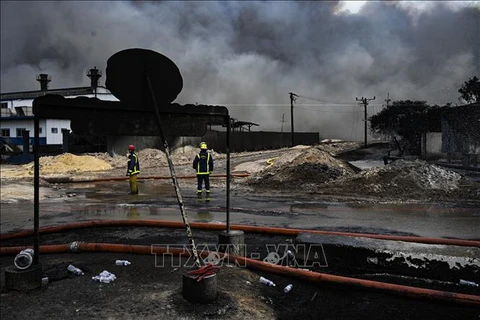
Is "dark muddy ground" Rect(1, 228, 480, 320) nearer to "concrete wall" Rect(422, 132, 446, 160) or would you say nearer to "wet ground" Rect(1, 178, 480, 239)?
"wet ground" Rect(1, 178, 480, 239)

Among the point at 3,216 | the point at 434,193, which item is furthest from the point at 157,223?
the point at 434,193

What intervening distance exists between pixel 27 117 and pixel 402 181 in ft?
142

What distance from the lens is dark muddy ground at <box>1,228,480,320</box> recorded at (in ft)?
12.6

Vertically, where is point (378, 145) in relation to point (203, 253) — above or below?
above

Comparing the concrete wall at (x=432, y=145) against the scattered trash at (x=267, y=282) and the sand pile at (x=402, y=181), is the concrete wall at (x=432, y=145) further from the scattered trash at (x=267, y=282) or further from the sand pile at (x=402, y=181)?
the scattered trash at (x=267, y=282)

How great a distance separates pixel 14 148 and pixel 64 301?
39.5 m

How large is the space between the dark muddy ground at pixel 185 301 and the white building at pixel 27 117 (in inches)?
1459

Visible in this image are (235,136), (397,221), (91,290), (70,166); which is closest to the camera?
(91,290)

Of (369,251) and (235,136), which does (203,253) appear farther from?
(235,136)

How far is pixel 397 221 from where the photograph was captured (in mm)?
9273

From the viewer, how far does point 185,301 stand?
3.98 metres

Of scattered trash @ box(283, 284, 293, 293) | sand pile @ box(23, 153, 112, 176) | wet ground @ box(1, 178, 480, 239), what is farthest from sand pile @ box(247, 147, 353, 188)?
sand pile @ box(23, 153, 112, 176)

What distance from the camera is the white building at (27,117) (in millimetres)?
46531

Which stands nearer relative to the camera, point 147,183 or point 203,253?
point 203,253
